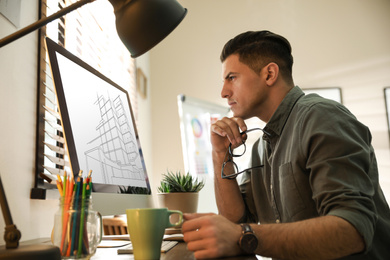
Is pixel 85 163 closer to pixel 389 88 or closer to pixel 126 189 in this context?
pixel 126 189

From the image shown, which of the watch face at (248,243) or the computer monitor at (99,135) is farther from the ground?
the computer monitor at (99,135)

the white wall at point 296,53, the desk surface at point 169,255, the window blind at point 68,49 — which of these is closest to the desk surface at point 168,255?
the desk surface at point 169,255

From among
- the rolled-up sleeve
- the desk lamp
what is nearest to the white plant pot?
the rolled-up sleeve

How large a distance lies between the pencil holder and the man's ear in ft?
3.03

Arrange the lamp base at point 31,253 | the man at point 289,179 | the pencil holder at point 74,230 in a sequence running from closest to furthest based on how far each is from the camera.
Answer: the lamp base at point 31,253
the pencil holder at point 74,230
the man at point 289,179

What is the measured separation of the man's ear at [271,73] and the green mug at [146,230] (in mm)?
868

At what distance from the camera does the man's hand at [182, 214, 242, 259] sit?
0.65 metres

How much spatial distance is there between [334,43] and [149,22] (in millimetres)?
3117

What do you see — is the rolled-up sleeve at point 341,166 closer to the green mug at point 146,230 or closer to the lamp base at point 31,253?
the green mug at point 146,230

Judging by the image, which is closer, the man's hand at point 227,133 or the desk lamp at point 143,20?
the desk lamp at point 143,20

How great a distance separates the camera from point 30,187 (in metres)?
0.97

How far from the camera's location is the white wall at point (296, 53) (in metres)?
3.31

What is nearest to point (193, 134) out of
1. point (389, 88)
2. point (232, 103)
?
point (232, 103)

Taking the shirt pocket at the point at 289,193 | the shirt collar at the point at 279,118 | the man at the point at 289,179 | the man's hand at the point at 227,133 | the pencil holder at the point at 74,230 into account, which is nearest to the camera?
the pencil holder at the point at 74,230
